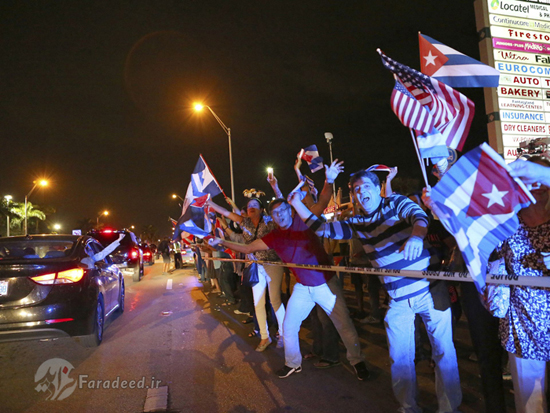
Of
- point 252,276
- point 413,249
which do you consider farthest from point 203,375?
point 413,249

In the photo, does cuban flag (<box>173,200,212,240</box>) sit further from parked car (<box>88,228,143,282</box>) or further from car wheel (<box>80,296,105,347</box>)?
parked car (<box>88,228,143,282</box>)

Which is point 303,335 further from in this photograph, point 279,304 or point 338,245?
point 338,245

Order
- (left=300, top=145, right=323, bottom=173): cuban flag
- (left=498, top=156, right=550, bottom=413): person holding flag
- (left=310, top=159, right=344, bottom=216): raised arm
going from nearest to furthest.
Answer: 1. (left=498, top=156, right=550, bottom=413): person holding flag
2. (left=310, top=159, right=344, bottom=216): raised arm
3. (left=300, top=145, right=323, bottom=173): cuban flag

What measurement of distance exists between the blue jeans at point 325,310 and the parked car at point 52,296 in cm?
310

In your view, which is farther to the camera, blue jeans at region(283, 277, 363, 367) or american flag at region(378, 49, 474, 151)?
blue jeans at region(283, 277, 363, 367)

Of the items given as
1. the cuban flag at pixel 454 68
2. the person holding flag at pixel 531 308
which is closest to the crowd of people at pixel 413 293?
the person holding flag at pixel 531 308

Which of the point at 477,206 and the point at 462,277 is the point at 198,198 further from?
the point at 477,206

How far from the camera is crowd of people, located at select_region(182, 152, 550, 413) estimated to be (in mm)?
2555

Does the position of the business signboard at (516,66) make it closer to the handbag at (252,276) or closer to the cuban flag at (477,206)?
the handbag at (252,276)

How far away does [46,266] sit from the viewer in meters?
5.55

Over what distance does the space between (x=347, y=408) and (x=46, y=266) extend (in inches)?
174

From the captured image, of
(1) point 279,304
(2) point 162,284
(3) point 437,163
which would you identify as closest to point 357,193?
(3) point 437,163

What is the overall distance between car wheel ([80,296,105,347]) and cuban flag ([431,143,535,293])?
17.8 ft

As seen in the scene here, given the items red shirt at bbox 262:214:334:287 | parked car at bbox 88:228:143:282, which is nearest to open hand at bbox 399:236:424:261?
red shirt at bbox 262:214:334:287
